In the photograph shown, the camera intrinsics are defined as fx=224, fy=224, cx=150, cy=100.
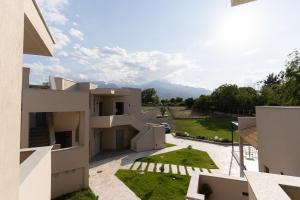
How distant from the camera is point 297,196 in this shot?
15.9 ft

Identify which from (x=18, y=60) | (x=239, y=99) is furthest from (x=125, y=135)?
(x=239, y=99)

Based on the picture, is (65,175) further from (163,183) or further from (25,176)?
(25,176)

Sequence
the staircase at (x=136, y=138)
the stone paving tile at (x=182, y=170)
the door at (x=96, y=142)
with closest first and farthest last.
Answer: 1. the stone paving tile at (x=182, y=170)
2. the door at (x=96, y=142)
3. the staircase at (x=136, y=138)

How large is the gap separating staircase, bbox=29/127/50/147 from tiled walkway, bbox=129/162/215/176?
23.9 feet

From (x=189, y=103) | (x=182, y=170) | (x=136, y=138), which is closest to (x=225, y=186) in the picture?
(x=182, y=170)

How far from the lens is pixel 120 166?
19234mm

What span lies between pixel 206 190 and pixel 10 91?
21.9 feet

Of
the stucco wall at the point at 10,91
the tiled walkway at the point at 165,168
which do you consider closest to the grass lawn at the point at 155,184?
the tiled walkway at the point at 165,168

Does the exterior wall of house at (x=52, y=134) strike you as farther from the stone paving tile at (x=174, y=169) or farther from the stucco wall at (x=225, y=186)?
the stucco wall at (x=225, y=186)

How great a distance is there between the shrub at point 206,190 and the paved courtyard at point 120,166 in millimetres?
7477

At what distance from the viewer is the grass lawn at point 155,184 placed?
14031 mm

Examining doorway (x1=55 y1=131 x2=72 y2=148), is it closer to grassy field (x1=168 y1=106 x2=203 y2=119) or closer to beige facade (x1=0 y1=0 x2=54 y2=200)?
beige facade (x1=0 y1=0 x2=54 y2=200)

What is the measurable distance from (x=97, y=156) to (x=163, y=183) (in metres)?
9.04

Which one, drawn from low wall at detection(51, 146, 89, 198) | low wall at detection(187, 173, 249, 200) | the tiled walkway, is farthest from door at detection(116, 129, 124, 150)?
low wall at detection(187, 173, 249, 200)
